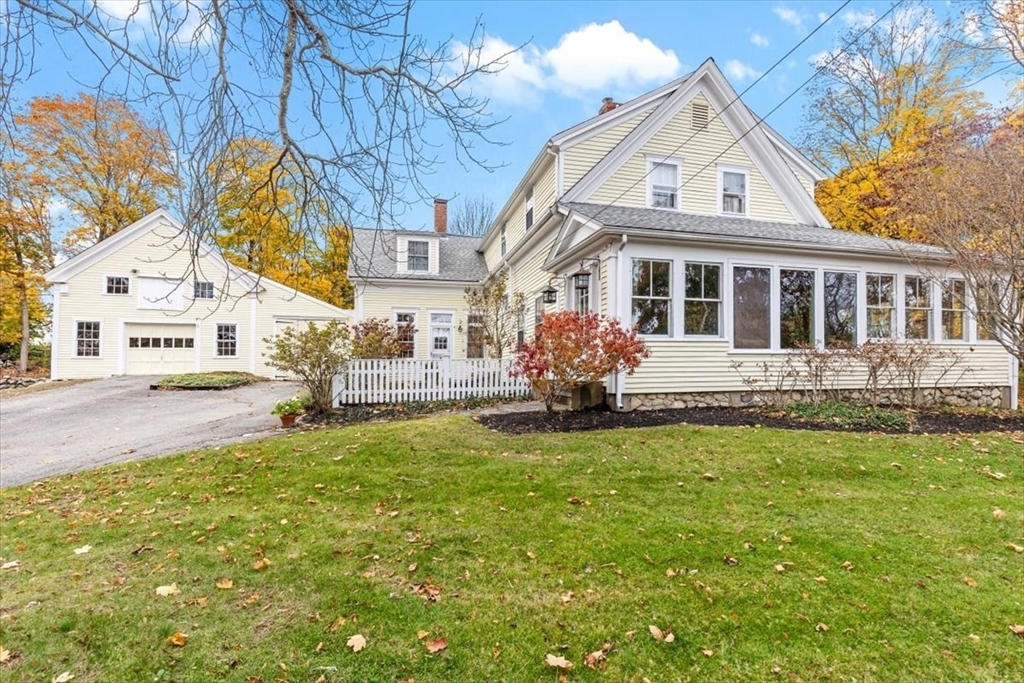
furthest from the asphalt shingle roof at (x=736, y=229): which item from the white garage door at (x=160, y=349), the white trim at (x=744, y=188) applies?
the white garage door at (x=160, y=349)

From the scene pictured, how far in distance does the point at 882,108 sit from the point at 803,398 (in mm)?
16563

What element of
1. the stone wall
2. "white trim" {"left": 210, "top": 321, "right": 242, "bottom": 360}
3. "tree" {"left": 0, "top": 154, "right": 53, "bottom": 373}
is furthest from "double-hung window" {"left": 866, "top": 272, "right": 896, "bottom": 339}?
"tree" {"left": 0, "top": 154, "right": 53, "bottom": 373}

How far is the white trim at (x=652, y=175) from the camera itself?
12.8 metres

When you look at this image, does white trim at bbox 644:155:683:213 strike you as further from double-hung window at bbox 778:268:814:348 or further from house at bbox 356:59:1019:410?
double-hung window at bbox 778:268:814:348

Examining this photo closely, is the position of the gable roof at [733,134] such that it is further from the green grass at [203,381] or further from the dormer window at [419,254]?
the green grass at [203,381]

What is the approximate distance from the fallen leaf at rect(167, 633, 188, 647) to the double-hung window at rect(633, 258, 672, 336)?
25.6 feet

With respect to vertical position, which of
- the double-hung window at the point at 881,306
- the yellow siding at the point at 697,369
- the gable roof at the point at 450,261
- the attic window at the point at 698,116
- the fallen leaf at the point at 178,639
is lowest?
the fallen leaf at the point at 178,639

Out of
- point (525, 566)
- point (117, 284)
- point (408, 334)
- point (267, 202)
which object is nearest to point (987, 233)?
point (525, 566)

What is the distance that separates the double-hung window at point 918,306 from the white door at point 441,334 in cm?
1344

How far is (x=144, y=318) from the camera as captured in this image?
1903 cm

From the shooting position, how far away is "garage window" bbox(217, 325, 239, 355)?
19.6 metres

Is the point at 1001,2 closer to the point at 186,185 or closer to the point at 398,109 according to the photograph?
the point at 398,109

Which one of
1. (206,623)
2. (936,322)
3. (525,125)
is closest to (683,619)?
(206,623)

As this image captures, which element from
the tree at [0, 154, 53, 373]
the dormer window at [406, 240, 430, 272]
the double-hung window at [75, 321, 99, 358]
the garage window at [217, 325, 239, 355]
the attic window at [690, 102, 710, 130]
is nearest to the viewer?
the attic window at [690, 102, 710, 130]
